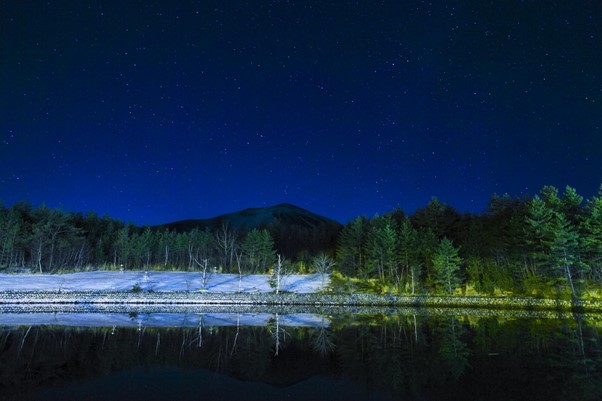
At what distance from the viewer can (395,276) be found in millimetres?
52656

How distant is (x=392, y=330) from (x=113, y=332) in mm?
13392

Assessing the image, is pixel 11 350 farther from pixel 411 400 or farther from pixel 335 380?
pixel 411 400

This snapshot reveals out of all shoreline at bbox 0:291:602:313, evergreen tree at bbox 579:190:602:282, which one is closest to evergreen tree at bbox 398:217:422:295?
shoreline at bbox 0:291:602:313

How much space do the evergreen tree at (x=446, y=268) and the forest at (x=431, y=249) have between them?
11cm

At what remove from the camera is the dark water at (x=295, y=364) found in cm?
929

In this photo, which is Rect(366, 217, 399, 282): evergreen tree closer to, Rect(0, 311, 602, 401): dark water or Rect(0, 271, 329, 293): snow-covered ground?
Rect(0, 271, 329, 293): snow-covered ground

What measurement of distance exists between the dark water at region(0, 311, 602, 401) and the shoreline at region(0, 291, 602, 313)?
65.0 ft

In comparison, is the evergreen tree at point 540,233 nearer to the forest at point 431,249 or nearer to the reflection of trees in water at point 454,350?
the forest at point 431,249

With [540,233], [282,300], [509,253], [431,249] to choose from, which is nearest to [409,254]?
[431,249]

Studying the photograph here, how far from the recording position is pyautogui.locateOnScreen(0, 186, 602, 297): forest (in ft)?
134

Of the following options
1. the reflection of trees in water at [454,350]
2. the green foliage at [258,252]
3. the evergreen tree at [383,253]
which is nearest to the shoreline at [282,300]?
the evergreen tree at [383,253]

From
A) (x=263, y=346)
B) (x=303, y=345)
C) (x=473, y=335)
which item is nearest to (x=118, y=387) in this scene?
(x=263, y=346)

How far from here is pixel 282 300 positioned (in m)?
42.5

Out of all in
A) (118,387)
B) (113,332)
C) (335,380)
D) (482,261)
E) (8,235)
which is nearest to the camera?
(118,387)
